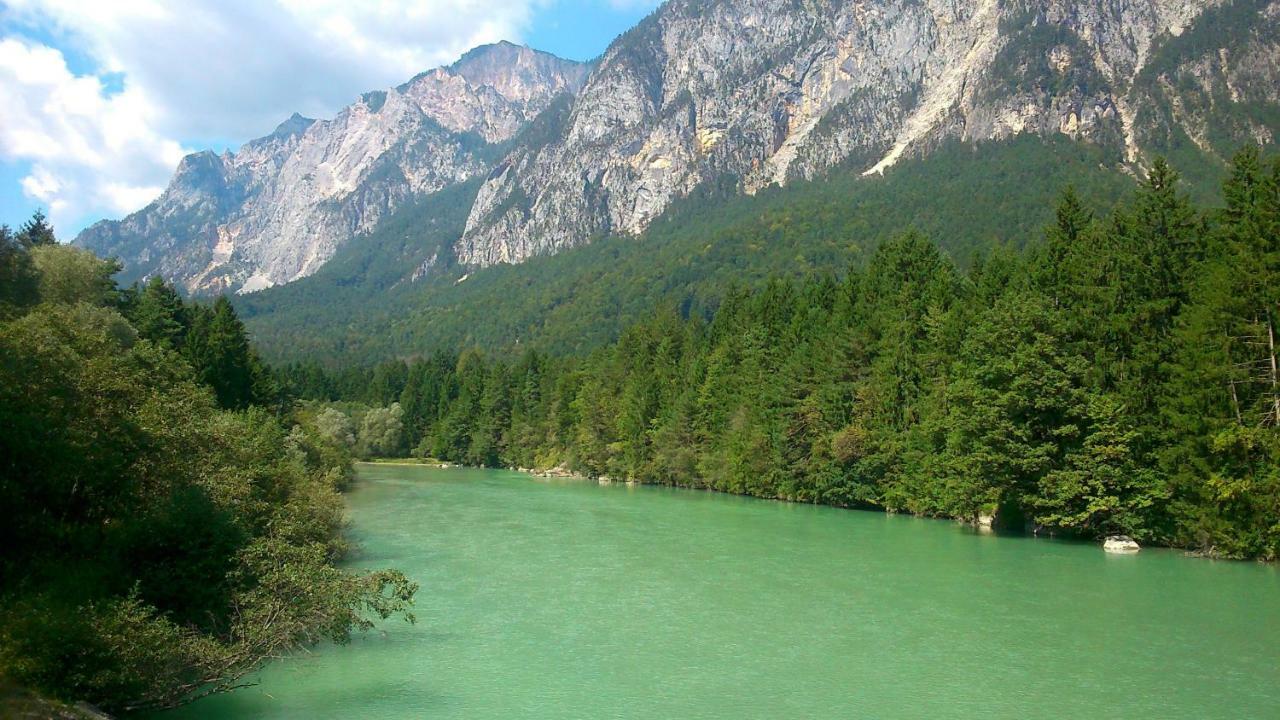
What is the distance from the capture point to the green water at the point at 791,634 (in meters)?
17.8

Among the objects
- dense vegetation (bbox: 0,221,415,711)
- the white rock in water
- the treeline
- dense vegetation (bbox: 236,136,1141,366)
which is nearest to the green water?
the white rock in water

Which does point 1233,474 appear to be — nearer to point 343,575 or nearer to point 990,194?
point 343,575

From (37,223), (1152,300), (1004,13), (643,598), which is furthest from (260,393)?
(1004,13)

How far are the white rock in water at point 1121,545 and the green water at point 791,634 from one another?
511mm

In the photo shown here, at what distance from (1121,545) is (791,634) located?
2147 centimetres

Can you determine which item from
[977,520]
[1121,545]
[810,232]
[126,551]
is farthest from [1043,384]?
[810,232]

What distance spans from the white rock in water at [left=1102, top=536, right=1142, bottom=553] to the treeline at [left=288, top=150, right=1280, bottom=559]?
772mm

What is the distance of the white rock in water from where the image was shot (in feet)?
123

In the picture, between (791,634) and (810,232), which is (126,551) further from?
(810,232)

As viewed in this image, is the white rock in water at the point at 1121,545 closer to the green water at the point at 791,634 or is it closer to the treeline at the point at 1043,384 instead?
the green water at the point at 791,634

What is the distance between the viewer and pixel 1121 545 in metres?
37.6

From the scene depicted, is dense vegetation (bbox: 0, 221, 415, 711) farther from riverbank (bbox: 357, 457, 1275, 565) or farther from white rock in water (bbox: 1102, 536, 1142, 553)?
riverbank (bbox: 357, 457, 1275, 565)

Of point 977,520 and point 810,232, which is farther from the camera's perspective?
point 810,232

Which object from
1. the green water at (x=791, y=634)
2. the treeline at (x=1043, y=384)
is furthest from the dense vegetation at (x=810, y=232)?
the green water at (x=791, y=634)
